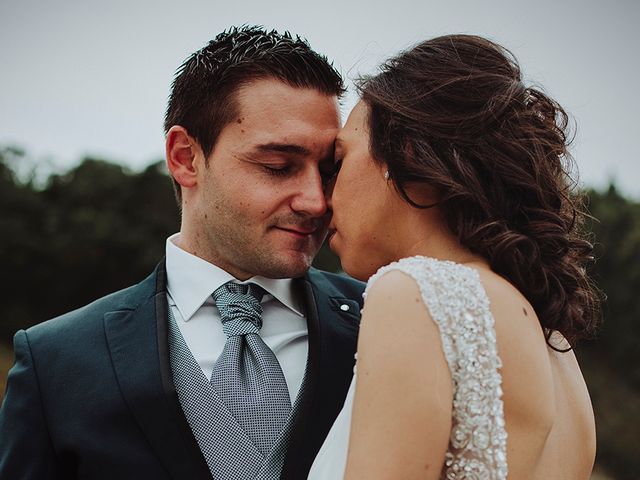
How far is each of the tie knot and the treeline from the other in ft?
53.9

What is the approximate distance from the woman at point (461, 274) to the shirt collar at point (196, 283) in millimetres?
→ 459

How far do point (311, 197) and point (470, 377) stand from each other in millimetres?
1246

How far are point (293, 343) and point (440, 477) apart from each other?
111 centimetres

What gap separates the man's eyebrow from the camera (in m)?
3.07

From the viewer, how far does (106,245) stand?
66.9 ft

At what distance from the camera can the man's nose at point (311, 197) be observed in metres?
3.02

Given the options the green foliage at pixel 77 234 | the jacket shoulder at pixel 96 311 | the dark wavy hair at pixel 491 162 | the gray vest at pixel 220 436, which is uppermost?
the dark wavy hair at pixel 491 162

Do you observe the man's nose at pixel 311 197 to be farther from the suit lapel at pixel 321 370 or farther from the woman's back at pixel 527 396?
the woman's back at pixel 527 396

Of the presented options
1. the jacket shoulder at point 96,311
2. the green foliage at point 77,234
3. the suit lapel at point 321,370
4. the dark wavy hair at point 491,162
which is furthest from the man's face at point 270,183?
the green foliage at point 77,234

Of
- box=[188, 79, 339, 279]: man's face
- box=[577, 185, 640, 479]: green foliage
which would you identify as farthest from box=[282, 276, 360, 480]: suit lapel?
box=[577, 185, 640, 479]: green foliage

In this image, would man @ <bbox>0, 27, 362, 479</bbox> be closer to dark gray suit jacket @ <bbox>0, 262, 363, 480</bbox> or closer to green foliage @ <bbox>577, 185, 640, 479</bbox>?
dark gray suit jacket @ <bbox>0, 262, 363, 480</bbox>

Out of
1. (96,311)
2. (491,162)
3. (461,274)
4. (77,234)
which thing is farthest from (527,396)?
(77,234)

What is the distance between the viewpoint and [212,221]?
321 centimetres

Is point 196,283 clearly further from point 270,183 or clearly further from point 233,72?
point 233,72
